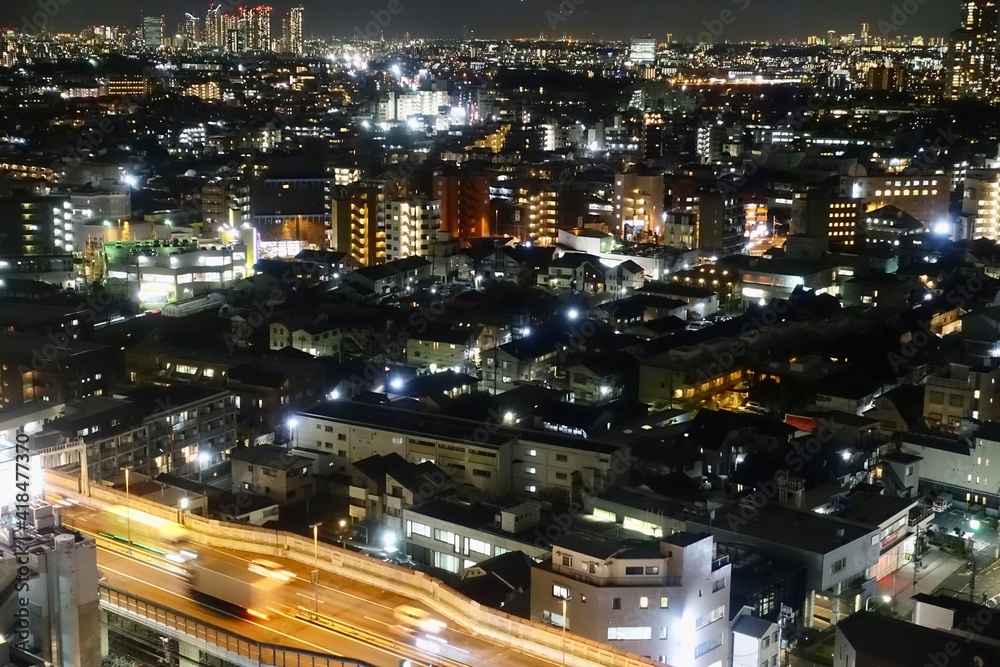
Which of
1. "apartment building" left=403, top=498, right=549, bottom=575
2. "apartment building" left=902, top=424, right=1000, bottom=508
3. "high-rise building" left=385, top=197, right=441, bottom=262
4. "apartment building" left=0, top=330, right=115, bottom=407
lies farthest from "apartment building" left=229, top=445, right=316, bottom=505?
"high-rise building" left=385, top=197, right=441, bottom=262

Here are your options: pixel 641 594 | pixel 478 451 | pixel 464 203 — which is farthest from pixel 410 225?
pixel 641 594

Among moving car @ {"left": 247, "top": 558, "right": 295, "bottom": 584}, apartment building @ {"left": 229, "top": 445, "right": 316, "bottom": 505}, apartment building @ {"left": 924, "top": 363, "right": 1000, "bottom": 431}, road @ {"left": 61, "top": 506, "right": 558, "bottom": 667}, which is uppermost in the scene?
moving car @ {"left": 247, "top": 558, "right": 295, "bottom": 584}

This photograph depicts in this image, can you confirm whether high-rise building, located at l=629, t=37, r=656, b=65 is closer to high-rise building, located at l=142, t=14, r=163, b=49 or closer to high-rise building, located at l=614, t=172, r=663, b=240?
high-rise building, located at l=142, t=14, r=163, b=49

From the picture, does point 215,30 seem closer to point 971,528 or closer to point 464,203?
point 464,203

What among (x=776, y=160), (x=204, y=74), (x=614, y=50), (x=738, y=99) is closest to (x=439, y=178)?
(x=776, y=160)

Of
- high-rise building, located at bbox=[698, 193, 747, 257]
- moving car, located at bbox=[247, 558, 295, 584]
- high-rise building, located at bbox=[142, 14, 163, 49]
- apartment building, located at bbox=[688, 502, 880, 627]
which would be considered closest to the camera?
moving car, located at bbox=[247, 558, 295, 584]

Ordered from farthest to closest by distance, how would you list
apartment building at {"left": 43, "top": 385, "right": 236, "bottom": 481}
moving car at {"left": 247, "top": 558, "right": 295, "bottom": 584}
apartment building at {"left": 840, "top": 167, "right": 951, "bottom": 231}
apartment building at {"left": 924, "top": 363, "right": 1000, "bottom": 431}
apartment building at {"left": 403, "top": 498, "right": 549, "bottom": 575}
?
1. apartment building at {"left": 840, "top": 167, "right": 951, "bottom": 231}
2. apartment building at {"left": 924, "top": 363, "right": 1000, "bottom": 431}
3. apartment building at {"left": 43, "top": 385, "right": 236, "bottom": 481}
4. apartment building at {"left": 403, "top": 498, "right": 549, "bottom": 575}
5. moving car at {"left": 247, "top": 558, "right": 295, "bottom": 584}

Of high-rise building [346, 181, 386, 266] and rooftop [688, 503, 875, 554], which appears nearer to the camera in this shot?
rooftop [688, 503, 875, 554]
